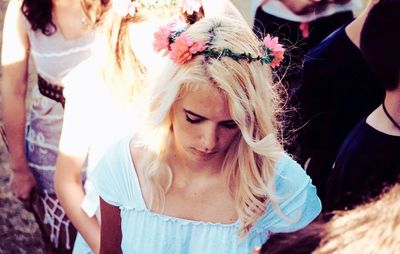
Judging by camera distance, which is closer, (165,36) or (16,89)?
(165,36)

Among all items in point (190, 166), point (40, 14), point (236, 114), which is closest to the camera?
point (236, 114)

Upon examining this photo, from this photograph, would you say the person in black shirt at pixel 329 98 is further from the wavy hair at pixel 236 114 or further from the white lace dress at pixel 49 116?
the white lace dress at pixel 49 116

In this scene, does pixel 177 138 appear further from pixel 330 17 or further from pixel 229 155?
pixel 330 17

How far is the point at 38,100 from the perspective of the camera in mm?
2859

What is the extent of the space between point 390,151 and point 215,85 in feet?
2.43

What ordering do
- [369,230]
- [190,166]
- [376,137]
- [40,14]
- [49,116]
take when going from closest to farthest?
[369,230], [190,166], [376,137], [40,14], [49,116]

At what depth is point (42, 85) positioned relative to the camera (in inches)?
111

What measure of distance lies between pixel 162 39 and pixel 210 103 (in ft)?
0.97

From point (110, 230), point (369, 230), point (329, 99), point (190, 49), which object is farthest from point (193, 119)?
point (329, 99)

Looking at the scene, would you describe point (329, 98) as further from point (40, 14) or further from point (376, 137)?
point (40, 14)

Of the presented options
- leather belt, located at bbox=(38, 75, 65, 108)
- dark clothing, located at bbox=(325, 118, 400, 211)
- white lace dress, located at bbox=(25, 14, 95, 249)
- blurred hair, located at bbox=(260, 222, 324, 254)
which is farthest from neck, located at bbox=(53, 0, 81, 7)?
blurred hair, located at bbox=(260, 222, 324, 254)

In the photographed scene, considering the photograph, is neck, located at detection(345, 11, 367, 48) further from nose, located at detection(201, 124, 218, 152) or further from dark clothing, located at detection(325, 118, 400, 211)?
nose, located at detection(201, 124, 218, 152)

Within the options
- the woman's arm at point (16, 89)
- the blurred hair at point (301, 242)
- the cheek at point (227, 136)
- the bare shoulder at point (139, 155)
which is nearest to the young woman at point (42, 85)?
the woman's arm at point (16, 89)

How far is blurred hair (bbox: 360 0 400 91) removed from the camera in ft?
7.39
